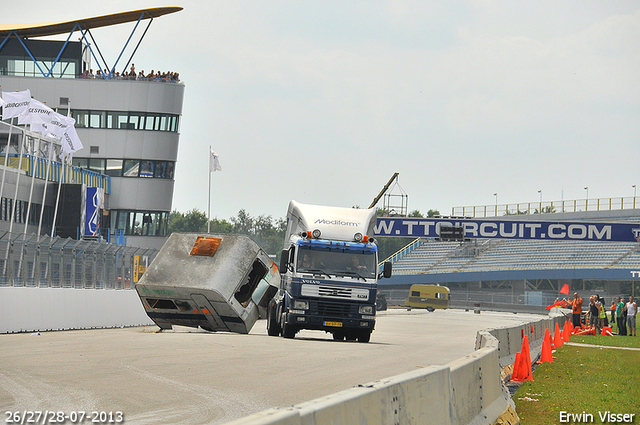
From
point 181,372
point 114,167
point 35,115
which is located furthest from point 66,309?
point 114,167

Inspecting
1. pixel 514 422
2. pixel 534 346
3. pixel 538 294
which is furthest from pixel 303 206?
pixel 538 294

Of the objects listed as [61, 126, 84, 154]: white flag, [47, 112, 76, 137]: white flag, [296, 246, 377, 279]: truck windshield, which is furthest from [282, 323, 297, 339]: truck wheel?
[61, 126, 84, 154]: white flag

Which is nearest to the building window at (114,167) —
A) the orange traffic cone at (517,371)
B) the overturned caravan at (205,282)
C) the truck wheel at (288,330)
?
the overturned caravan at (205,282)

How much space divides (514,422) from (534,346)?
11.2 meters

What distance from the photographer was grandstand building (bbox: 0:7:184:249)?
59938 mm

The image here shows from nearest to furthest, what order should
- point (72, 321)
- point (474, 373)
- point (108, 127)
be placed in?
1. point (474, 373)
2. point (72, 321)
3. point (108, 127)

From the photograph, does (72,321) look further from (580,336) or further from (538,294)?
(538,294)

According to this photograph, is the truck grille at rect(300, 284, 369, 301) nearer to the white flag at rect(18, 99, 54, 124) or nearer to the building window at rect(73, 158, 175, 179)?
the white flag at rect(18, 99, 54, 124)

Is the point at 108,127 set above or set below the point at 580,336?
above

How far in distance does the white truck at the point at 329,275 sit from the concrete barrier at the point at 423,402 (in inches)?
410

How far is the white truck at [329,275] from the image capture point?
21.3 meters

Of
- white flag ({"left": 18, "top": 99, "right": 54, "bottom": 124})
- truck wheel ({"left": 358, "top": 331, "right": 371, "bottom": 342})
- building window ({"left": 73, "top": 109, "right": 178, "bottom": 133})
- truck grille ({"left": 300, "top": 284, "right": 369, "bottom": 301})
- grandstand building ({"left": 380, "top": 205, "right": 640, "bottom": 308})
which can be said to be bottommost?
truck wheel ({"left": 358, "top": 331, "right": 371, "bottom": 342})

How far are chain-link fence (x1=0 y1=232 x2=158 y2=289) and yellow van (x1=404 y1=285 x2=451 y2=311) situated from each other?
4576 centimetres

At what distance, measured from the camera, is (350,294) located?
2145 centimetres
